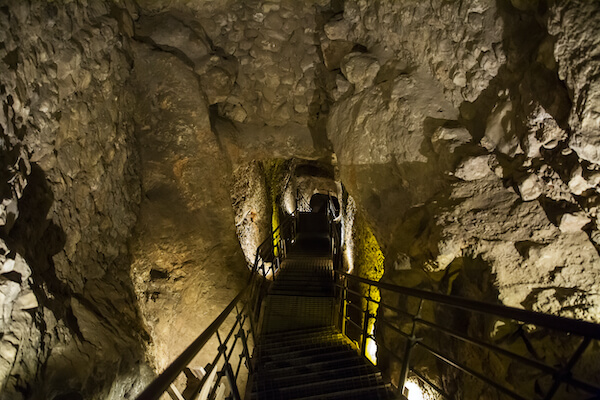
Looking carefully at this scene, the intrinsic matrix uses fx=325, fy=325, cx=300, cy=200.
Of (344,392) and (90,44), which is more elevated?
(90,44)

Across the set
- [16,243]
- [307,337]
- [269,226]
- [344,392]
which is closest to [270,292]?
[307,337]

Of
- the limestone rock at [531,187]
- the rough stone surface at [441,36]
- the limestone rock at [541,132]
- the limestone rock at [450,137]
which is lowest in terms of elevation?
the limestone rock at [531,187]

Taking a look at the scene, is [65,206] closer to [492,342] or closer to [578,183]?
[492,342]

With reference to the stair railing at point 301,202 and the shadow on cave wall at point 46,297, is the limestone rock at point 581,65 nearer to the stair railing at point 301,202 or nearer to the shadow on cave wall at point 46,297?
the shadow on cave wall at point 46,297

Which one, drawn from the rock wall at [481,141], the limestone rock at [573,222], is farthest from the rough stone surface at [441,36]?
the limestone rock at [573,222]

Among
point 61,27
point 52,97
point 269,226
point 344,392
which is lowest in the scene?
point 344,392

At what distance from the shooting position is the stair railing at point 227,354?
5.10 ft

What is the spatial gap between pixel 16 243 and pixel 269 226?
748 centimetres

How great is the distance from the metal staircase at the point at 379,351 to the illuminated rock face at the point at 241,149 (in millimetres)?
443

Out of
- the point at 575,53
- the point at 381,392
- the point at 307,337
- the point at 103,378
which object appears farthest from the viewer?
the point at 307,337

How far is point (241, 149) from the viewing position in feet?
22.8

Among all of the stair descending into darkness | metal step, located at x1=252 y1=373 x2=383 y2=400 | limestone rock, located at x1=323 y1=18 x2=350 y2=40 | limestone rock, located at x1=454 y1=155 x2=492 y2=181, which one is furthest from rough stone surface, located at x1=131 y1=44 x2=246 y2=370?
limestone rock, located at x1=454 y1=155 x2=492 y2=181

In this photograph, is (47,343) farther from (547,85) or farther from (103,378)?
(547,85)

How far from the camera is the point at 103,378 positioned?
11.4 feet
